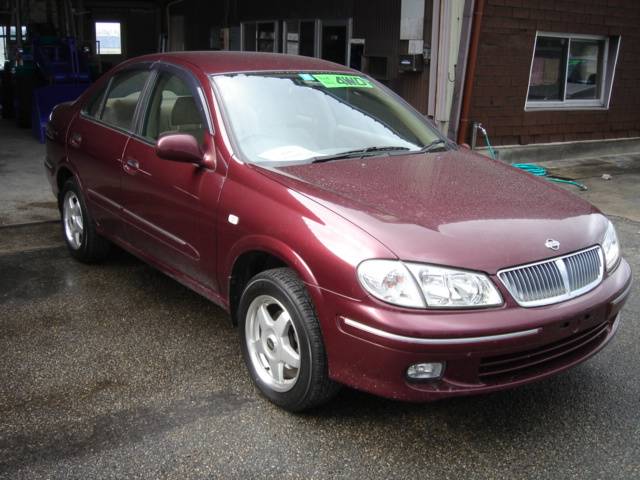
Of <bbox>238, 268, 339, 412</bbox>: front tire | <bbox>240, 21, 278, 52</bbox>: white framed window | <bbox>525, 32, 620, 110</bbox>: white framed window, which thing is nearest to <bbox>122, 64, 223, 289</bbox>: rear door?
<bbox>238, 268, 339, 412</bbox>: front tire

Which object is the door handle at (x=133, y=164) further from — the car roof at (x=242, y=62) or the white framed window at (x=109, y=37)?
the white framed window at (x=109, y=37)

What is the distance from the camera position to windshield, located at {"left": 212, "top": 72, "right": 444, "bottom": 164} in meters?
3.83

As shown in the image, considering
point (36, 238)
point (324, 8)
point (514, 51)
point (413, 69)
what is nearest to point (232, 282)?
point (36, 238)

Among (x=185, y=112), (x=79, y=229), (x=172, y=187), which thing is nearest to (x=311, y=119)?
(x=185, y=112)

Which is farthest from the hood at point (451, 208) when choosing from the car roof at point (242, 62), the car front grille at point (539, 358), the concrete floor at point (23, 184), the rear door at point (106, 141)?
the concrete floor at point (23, 184)

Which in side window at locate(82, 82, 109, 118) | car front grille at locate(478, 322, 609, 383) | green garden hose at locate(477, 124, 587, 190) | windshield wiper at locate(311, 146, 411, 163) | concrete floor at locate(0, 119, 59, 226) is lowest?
concrete floor at locate(0, 119, 59, 226)

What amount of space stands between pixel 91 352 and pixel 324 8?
9023 mm

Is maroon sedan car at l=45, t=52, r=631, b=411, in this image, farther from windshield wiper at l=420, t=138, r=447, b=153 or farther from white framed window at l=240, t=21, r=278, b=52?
white framed window at l=240, t=21, r=278, b=52

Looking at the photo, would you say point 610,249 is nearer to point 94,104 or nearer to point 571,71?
point 94,104

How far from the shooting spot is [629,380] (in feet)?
12.2

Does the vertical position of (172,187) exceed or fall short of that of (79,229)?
it exceeds it

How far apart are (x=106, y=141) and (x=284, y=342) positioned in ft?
7.34

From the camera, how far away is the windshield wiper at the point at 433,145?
422 cm

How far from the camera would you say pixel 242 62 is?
4316 millimetres
